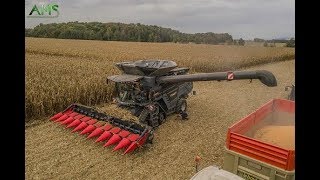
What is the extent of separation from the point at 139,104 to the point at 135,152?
1.52 m

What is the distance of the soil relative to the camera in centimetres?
638

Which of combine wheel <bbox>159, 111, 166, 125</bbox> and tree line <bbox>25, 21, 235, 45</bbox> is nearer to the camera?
combine wheel <bbox>159, 111, 166, 125</bbox>

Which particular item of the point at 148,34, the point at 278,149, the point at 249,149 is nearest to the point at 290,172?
the point at 278,149

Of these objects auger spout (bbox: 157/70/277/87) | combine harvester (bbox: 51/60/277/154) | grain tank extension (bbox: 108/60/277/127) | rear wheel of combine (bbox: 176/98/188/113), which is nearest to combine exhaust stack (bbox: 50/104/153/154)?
combine harvester (bbox: 51/60/277/154)

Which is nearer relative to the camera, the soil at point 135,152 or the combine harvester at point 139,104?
the soil at point 135,152

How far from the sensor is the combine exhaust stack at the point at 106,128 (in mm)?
7023

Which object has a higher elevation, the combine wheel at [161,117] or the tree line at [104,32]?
the tree line at [104,32]

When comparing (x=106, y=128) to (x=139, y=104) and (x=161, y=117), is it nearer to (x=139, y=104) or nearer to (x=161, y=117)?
(x=139, y=104)

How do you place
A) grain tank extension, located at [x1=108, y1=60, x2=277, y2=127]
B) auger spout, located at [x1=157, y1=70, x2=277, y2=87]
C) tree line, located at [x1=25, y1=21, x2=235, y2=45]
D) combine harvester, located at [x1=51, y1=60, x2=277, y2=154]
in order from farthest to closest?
tree line, located at [x1=25, y1=21, x2=235, y2=45] → grain tank extension, located at [x1=108, y1=60, x2=277, y2=127] → combine harvester, located at [x1=51, y1=60, x2=277, y2=154] → auger spout, located at [x1=157, y1=70, x2=277, y2=87]

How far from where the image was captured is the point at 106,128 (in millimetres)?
7676

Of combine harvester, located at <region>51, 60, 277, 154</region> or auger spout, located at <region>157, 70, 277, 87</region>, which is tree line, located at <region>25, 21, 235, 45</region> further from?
auger spout, located at <region>157, 70, 277, 87</region>

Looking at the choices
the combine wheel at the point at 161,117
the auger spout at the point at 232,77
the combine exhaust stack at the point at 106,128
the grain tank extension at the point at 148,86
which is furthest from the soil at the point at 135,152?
the auger spout at the point at 232,77

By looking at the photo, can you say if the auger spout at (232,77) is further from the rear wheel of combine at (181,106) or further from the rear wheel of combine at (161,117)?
the rear wheel of combine at (181,106)
